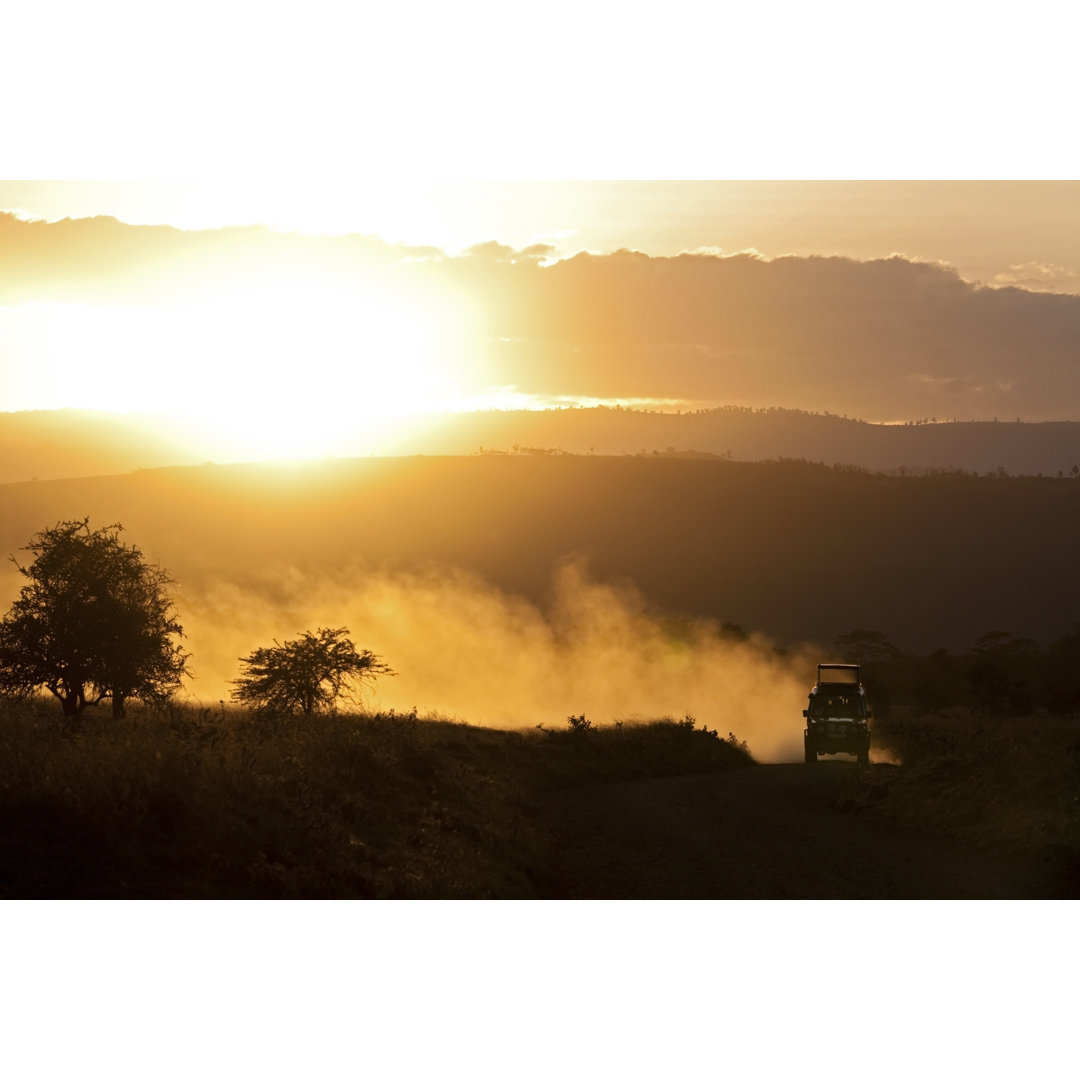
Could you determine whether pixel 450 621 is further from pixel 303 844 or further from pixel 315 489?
pixel 303 844

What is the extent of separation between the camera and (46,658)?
30.1 metres

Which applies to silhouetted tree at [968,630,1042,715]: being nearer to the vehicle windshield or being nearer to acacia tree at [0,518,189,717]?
the vehicle windshield

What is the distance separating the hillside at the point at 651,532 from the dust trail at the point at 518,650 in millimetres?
2182

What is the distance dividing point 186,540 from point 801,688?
73.9 m

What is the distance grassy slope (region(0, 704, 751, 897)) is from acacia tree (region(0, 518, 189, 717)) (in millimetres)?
3755

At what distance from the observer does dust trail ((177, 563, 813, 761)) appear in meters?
63.0

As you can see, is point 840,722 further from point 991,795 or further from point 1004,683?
point 1004,683

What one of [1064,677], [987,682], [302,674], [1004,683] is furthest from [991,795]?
[1064,677]

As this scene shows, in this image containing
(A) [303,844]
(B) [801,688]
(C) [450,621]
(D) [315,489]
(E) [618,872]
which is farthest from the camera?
(D) [315,489]

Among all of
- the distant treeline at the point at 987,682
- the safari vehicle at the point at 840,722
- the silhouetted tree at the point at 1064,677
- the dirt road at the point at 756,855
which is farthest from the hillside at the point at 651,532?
Answer: the dirt road at the point at 756,855

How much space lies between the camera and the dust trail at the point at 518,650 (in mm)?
63000

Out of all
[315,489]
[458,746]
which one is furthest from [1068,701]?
[315,489]

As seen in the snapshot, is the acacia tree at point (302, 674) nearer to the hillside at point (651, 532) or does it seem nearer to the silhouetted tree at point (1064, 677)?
the silhouetted tree at point (1064, 677)

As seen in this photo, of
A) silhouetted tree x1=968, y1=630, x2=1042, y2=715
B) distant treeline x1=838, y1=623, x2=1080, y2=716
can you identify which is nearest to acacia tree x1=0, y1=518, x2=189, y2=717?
distant treeline x1=838, y1=623, x2=1080, y2=716
